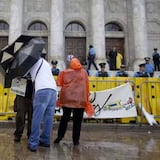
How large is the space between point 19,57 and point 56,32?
19423 millimetres

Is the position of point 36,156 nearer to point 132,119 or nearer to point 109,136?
point 109,136

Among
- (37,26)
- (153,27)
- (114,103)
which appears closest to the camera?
(114,103)

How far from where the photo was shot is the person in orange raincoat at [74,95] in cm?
665

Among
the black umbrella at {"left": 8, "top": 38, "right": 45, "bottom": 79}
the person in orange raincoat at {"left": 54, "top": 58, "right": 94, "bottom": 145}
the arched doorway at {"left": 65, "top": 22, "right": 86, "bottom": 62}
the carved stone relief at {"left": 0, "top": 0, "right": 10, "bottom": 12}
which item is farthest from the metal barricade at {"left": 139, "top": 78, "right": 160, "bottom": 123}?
the carved stone relief at {"left": 0, "top": 0, "right": 10, "bottom": 12}

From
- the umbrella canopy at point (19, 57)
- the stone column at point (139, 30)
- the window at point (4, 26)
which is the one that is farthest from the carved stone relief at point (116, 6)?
the umbrella canopy at point (19, 57)

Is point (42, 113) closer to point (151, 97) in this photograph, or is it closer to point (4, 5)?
point (151, 97)

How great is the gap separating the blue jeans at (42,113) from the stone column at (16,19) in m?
19.5

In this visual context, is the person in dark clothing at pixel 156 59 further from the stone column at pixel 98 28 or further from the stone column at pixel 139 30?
the stone column at pixel 98 28

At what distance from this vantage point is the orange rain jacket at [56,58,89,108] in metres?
6.64

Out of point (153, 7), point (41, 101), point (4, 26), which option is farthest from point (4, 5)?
point (41, 101)

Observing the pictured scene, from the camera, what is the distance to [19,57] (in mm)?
5980

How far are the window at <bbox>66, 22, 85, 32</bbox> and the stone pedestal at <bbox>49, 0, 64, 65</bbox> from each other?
213 cm

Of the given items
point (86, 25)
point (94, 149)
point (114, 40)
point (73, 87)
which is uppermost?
point (86, 25)

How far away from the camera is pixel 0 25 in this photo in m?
27.2
